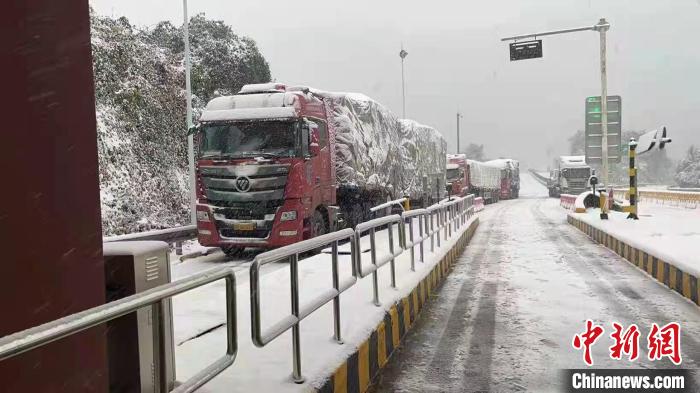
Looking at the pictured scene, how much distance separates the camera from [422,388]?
153 inches

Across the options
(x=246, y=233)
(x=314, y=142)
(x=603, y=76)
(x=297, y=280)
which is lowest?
(x=246, y=233)

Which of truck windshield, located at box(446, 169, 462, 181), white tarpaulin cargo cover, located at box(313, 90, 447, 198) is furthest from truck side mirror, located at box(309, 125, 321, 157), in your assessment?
truck windshield, located at box(446, 169, 462, 181)

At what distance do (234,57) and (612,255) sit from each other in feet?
64.5

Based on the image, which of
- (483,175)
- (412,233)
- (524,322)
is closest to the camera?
(524,322)

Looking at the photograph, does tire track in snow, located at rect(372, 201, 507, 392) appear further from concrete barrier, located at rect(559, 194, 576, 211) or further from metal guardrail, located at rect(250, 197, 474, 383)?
concrete barrier, located at rect(559, 194, 576, 211)

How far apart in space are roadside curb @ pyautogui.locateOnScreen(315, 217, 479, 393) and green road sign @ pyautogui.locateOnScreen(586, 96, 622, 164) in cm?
1465

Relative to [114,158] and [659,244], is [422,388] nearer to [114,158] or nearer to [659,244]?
[659,244]

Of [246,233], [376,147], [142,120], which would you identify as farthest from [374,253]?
[142,120]

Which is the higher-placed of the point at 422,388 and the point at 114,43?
the point at 114,43

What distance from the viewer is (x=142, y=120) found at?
1944 cm

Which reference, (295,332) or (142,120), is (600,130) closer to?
(142,120)

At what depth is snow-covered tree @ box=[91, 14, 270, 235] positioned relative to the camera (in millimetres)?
16766

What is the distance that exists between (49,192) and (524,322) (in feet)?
15.3

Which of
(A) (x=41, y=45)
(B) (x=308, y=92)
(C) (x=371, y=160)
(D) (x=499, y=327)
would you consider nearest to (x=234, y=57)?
(C) (x=371, y=160)
